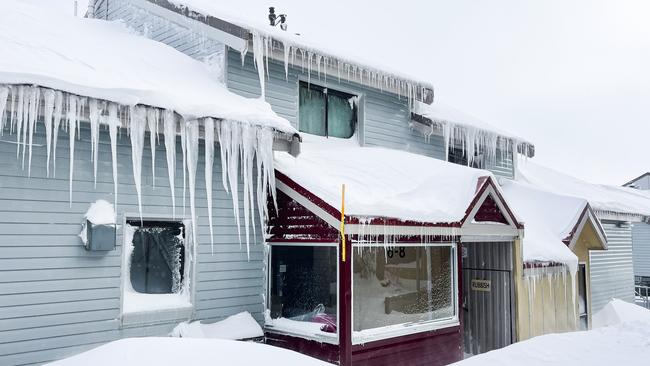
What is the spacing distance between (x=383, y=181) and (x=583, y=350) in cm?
447

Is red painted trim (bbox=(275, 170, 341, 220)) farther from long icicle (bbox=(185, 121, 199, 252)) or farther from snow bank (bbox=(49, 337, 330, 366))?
snow bank (bbox=(49, 337, 330, 366))

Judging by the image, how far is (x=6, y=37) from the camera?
735 cm

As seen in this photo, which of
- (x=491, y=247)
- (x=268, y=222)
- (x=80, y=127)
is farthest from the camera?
(x=491, y=247)

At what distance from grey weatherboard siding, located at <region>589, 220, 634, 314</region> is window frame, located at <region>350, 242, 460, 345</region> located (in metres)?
9.95

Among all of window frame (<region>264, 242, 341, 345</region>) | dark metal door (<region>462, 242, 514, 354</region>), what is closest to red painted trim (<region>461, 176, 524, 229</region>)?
dark metal door (<region>462, 242, 514, 354</region>)

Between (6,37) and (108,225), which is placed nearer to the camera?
(108,225)

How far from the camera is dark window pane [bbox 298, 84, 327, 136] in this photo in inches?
451

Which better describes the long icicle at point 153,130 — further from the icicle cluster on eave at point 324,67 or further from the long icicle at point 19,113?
the icicle cluster on eave at point 324,67

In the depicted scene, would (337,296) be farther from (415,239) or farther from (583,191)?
(583,191)

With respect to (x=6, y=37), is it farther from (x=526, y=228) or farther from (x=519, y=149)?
(x=519, y=149)

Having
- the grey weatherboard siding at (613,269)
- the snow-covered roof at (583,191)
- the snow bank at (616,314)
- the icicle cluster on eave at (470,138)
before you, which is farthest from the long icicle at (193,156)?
the grey weatherboard siding at (613,269)

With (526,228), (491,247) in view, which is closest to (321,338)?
(491,247)

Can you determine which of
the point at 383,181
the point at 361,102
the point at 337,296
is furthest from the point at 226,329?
the point at 361,102

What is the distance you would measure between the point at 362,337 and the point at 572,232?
7.66 m
